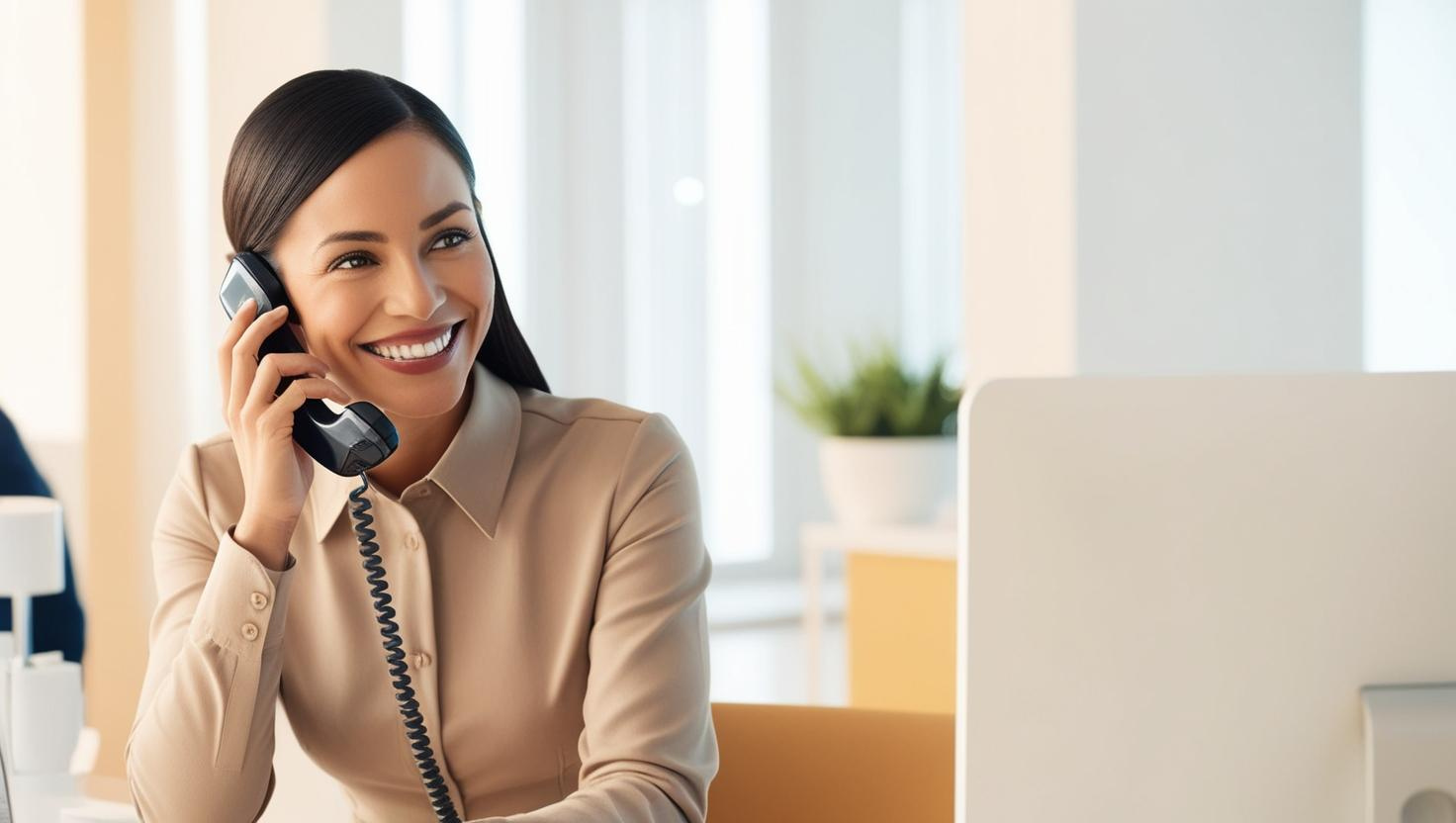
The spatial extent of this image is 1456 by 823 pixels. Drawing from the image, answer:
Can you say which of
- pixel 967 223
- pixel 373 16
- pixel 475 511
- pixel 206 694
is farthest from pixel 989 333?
pixel 206 694

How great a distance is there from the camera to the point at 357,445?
49.3 inches

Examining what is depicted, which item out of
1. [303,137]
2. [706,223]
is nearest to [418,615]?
[303,137]

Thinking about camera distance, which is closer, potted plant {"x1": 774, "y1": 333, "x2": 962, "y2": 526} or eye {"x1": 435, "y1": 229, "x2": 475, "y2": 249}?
eye {"x1": 435, "y1": 229, "x2": 475, "y2": 249}

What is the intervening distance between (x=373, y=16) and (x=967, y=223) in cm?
136

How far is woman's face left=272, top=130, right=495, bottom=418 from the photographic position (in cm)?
125

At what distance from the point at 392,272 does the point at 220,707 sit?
42 centimetres

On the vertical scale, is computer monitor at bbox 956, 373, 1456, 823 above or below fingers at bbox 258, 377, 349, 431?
below

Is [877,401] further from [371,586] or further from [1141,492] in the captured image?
[1141,492]

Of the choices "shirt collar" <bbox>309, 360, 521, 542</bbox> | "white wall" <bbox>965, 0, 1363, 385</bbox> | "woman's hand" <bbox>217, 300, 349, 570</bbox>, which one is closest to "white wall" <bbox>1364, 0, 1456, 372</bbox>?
"white wall" <bbox>965, 0, 1363, 385</bbox>

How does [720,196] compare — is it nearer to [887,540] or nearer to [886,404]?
[886,404]

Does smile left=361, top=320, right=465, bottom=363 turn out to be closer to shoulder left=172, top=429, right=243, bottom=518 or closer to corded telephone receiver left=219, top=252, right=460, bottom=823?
corded telephone receiver left=219, top=252, right=460, bottom=823

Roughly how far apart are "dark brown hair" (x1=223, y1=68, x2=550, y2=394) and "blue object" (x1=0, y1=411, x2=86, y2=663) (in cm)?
164

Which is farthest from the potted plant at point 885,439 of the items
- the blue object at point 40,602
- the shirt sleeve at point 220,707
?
the shirt sleeve at point 220,707

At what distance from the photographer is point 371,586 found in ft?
4.40
